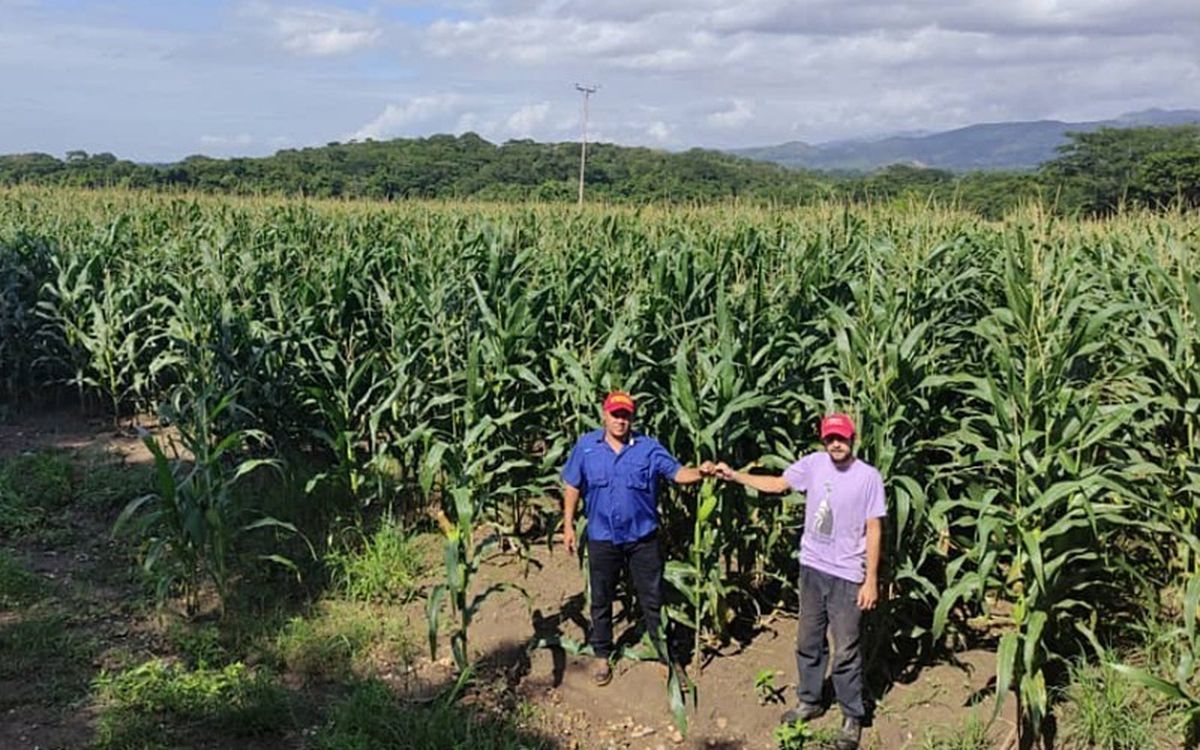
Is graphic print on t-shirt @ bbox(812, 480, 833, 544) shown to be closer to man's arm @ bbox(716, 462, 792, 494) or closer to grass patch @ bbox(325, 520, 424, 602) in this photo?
man's arm @ bbox(716, 462, 792, 494)

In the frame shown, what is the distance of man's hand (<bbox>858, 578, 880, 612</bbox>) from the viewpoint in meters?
3.57

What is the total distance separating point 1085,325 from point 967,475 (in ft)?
2.65

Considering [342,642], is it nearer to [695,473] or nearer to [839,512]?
[695,473]

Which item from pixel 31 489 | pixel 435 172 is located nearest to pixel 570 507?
pixel 31 489

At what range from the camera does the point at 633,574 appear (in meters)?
4.12

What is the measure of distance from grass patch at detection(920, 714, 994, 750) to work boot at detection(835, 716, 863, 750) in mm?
258

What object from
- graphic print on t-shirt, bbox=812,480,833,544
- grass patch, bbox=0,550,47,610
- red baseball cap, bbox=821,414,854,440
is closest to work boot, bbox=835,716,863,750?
graphic print on t-shirt, bbox=812,480,833,544

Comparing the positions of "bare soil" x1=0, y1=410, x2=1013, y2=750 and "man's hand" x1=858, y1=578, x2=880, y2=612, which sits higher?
"man's hand" x1=858, y1=578, x2=880, y2=612

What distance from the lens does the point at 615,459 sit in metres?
4.01

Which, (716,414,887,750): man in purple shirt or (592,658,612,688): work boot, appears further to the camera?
(592,658,612,688): work boot

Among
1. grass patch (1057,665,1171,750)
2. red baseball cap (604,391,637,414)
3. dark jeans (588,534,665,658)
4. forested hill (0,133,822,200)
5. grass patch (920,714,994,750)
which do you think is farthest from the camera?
forested hill (0,133,822,200)

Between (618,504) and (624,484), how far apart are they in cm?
9

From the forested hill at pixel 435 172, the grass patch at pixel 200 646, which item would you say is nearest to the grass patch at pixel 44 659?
the grass patch at pixel 200 646

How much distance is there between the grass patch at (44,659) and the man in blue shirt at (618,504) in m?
2.24
